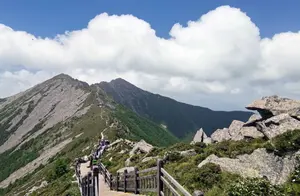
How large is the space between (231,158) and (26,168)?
13859 centimetres

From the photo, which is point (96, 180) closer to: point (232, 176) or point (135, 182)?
point (135, 182)

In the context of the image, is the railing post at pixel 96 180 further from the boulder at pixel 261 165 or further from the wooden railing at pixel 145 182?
the boulder at pixel 261 165

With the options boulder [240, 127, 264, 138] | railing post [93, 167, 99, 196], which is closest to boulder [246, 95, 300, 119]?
boulder [240, 127, 264, 138]

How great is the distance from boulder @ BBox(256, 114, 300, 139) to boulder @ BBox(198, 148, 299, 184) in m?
2.75

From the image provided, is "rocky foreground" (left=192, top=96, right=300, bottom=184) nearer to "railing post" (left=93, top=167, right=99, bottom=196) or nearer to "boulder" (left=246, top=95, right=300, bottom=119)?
"boulder" (left=246, top=95, right=300, bottom=119)

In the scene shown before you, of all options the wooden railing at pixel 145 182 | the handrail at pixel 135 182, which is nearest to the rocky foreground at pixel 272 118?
the wooden railing at pixel 145 182

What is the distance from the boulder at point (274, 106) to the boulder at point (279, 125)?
1837 millimetres

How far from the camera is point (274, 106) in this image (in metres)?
31.8

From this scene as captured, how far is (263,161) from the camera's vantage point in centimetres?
2317

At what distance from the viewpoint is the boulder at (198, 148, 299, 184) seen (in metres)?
21.1

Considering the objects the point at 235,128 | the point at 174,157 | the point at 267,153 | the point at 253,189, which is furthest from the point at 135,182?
the point at 235,128

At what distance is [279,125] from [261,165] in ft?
16.8

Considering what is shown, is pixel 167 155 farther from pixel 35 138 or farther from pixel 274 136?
pixel 35 138

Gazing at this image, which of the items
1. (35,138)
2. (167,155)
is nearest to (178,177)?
(167,155)
